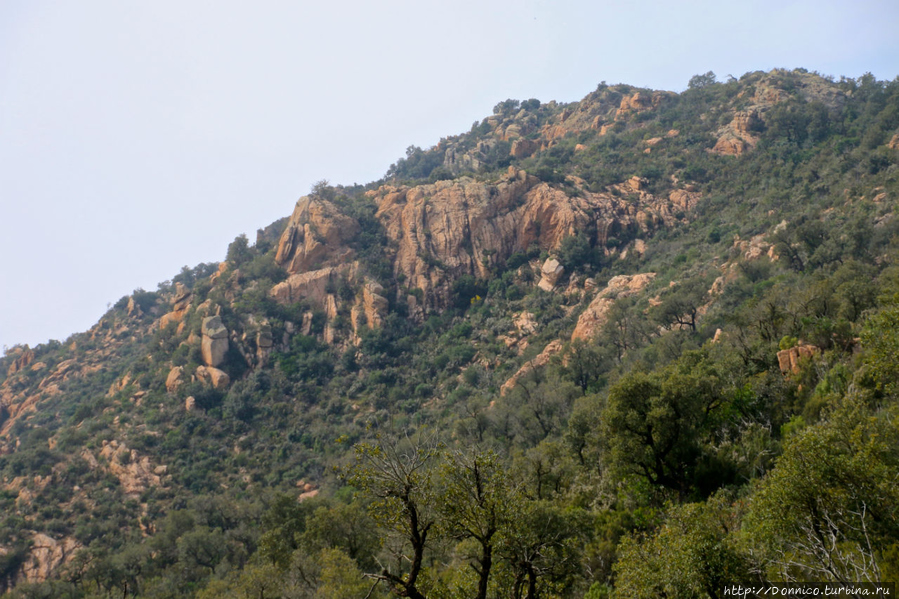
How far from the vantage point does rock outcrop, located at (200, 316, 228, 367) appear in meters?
57.5

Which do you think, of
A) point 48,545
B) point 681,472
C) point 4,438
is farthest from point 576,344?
point 4,438

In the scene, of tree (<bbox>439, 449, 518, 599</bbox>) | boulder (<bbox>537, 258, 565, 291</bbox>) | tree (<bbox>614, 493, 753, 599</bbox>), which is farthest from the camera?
boulder (<bbox>537, 258, 565, 291</bbox>)

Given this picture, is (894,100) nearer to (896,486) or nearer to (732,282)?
(732,282)

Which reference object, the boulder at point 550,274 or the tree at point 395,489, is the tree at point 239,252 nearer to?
the boulder at point 550,274

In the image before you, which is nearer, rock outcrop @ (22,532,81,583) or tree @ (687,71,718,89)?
rock outcrop @ (22,532,81,583)

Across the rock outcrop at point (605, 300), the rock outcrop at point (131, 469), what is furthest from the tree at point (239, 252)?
the rock outcrop at point (605, 300)

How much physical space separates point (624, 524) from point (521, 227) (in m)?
56.2

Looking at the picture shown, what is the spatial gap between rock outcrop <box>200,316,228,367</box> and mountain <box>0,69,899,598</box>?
15.2 inches

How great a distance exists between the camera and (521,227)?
7062 cm

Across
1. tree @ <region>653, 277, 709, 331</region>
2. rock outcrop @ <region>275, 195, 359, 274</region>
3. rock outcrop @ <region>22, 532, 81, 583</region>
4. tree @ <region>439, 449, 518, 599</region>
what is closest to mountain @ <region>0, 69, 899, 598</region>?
tree @ <region>439, 449, 518, 599</region>

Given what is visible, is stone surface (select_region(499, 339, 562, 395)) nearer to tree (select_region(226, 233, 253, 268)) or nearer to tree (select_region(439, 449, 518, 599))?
tree (select_region(439, 449, 518, 599))

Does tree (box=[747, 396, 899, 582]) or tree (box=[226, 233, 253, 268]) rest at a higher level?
tree (box=[226, 233, 253, 268])

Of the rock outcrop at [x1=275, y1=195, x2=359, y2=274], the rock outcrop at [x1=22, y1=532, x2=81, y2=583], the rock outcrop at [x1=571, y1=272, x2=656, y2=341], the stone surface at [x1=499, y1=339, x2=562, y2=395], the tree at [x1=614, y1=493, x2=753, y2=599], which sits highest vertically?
the rock outcrop at [x1=275, y1=195, x2=359, y2=274]

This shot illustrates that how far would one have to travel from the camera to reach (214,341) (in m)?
58.0
